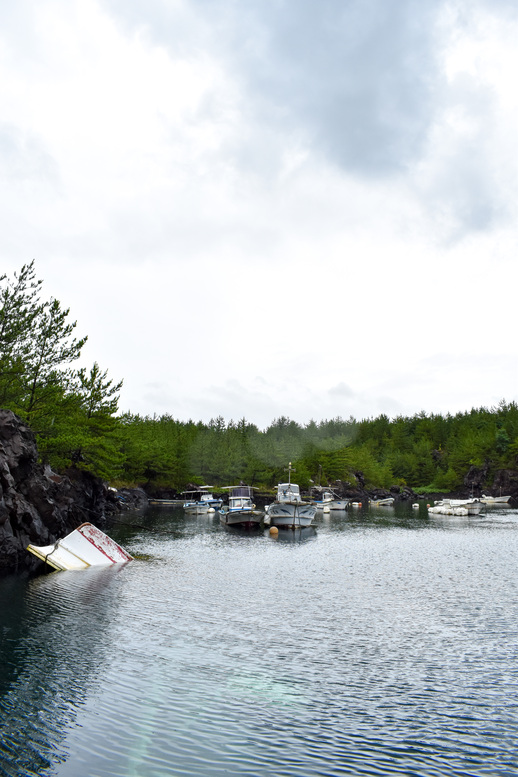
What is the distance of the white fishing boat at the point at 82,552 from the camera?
119ft

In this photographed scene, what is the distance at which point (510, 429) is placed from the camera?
7357 inches

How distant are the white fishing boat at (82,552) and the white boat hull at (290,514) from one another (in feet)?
115

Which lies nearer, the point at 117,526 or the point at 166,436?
the point at 117,526

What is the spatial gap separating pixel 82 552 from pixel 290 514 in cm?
3902

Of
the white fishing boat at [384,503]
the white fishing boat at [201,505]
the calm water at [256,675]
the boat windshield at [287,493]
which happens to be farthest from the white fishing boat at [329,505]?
the calm water at [256,675]

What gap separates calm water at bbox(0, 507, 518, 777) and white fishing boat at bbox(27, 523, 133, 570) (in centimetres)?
348

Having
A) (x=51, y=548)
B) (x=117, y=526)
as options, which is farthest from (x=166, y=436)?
(x=51, y=548)

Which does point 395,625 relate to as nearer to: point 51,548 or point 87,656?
point 87,656

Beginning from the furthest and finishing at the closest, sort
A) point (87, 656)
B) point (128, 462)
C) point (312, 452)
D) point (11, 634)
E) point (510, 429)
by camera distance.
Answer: point (510, 429) < point (312, 452) < point (128, 462) < point (11, 634) < point (87, 656)

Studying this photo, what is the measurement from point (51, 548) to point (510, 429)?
179811mm

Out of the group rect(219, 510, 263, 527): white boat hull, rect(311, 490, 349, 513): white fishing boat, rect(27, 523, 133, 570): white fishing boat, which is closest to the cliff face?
rect(27, 523, 133, 570): white fishing boat

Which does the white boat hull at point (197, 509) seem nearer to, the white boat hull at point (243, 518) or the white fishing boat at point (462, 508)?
the white boat hull at point (243, 518)

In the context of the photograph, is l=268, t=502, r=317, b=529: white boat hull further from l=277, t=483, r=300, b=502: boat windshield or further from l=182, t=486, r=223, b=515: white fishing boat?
l=182, t=486, r=223, b=515: white fishing boat

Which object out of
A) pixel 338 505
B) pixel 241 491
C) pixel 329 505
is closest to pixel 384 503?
pixel 338 505
